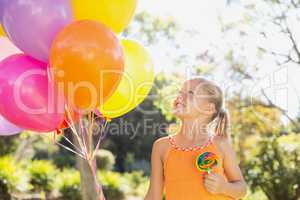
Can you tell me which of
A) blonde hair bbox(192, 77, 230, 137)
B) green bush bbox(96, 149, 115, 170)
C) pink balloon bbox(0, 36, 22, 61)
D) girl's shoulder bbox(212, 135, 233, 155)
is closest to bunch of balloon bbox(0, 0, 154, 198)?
pink balloon bbox(0, 36, 22, 61)

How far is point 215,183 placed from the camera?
2.58 meters

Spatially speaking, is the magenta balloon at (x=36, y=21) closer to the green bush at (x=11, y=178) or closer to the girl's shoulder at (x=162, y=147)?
the girl's shoulder at (x=162, y=147)

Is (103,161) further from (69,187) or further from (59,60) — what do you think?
(59,60)

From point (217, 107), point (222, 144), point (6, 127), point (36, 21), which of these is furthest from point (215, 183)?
point (6, 127)

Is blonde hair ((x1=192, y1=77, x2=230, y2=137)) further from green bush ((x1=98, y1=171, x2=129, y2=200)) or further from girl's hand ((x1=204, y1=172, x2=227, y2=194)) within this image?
green bush ((x1=98, y1=171, x2=129, y2=200))

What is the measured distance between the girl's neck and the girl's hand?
0.26 metres

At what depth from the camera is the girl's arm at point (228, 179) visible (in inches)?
102

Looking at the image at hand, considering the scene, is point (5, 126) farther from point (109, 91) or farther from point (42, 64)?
point (109, 91)

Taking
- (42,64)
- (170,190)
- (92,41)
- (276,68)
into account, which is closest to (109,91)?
(92,41)

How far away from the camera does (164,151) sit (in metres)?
2.79

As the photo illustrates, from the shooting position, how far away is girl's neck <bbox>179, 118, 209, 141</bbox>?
9.14 ft

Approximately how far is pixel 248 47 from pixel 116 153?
12975mm

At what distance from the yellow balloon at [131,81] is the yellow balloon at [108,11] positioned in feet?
0.78

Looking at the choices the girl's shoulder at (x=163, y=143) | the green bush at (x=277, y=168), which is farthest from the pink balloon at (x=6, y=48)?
the green bush at (x=277, y=168)
